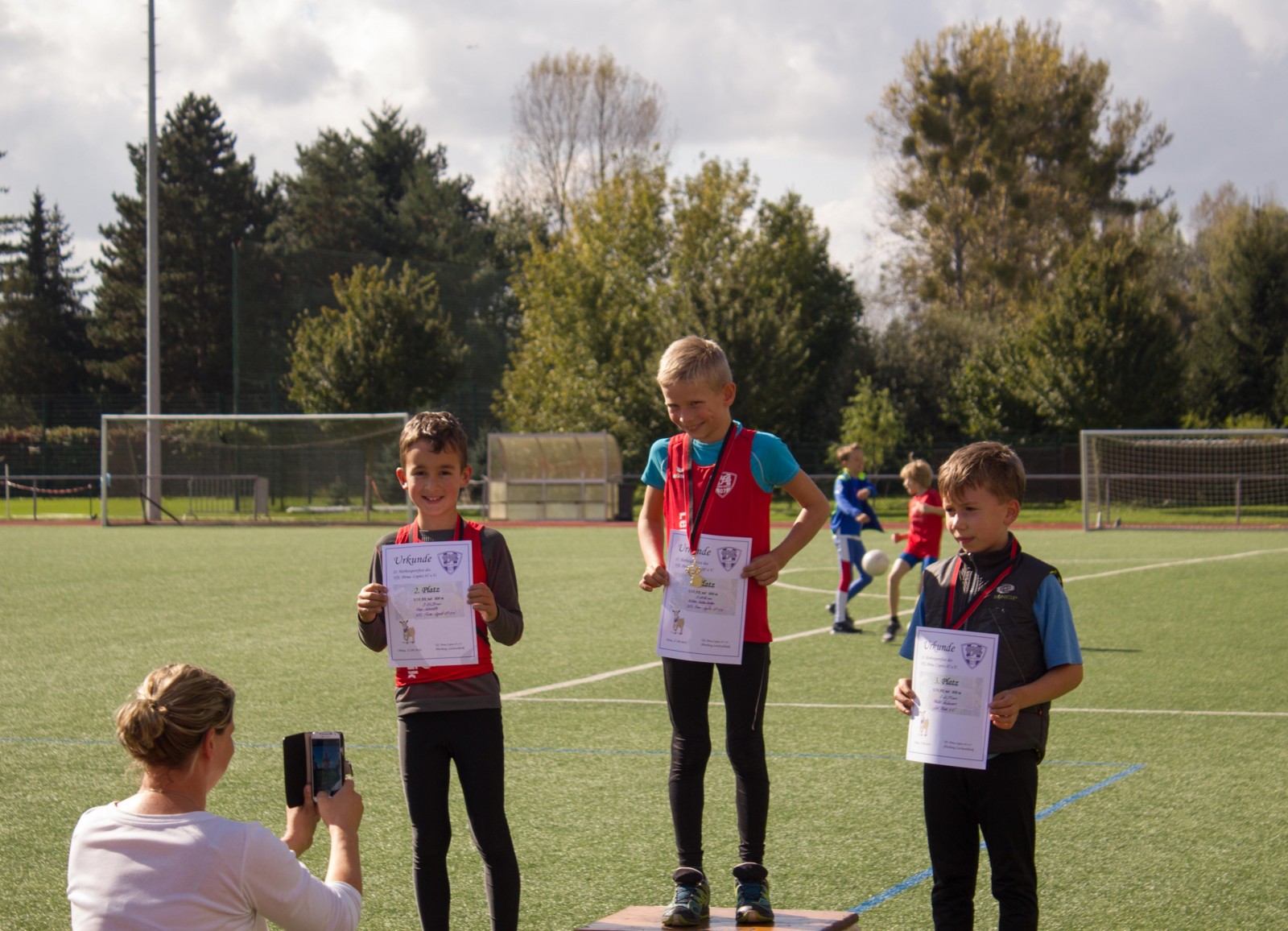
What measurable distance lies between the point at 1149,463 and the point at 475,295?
98.2ft

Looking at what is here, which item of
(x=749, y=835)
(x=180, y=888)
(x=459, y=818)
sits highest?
(x=180, y=888)

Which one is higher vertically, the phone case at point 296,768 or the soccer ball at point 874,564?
the phone case at point 296,768

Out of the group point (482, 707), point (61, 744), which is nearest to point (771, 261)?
point (61, 744)

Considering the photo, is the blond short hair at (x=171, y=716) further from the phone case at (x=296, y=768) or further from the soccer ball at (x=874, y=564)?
the soccer ball at (x=874, y=564)

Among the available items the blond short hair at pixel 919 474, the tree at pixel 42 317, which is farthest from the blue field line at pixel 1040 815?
the tree at pixel 42 317

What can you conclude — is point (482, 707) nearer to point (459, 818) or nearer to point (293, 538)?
point (459, 818)

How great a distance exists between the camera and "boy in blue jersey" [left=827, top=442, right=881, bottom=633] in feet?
40.6

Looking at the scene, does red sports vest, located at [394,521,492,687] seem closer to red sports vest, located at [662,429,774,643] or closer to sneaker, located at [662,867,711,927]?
red sports vest, located at [662,429,774,643]

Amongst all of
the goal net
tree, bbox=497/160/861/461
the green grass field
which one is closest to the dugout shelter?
the goal net

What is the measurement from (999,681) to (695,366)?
135 cm

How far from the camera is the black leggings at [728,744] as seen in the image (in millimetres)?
4379

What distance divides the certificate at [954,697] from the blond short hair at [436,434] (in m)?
1.44

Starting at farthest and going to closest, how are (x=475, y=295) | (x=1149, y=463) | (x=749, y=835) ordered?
(x=475, y=295) < (x=1149, y=463) < (x=749, y=835)

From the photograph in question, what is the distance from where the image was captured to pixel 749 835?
4359 mm
